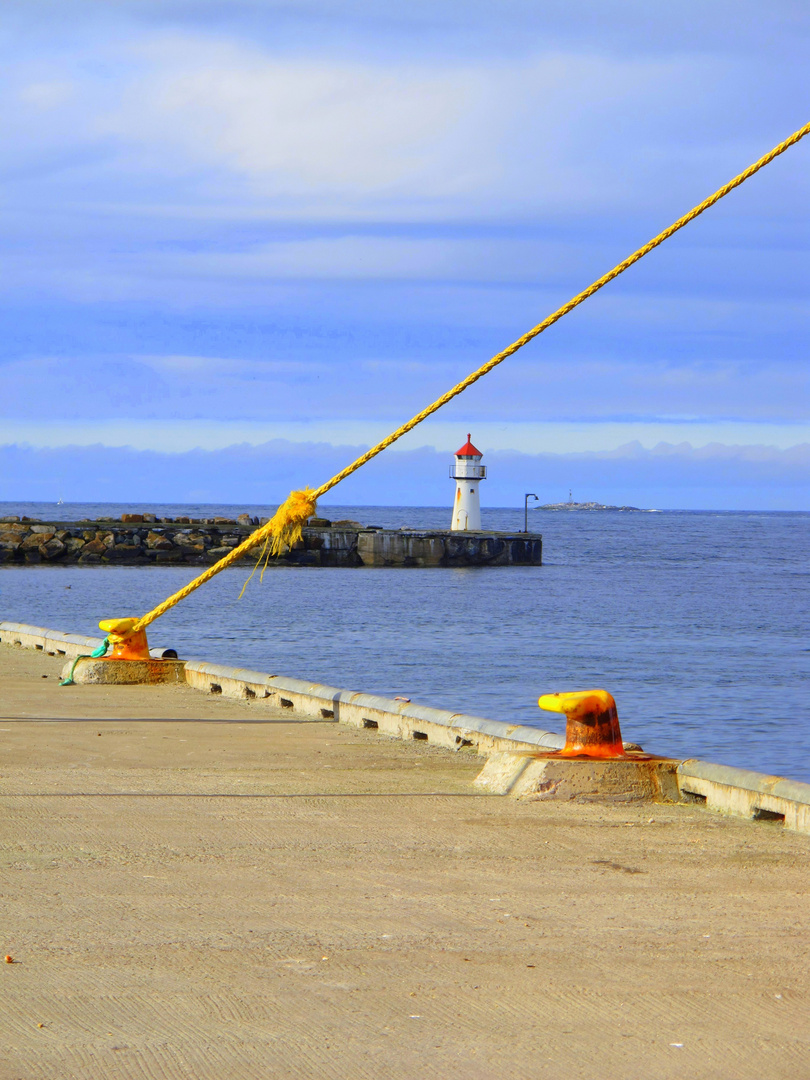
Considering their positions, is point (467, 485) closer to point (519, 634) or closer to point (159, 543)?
point (159, 543)

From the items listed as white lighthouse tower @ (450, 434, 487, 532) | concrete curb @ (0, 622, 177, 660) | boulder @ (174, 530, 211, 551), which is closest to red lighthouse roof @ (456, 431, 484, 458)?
white lighthouse tower @ (450, 434, 487, 532)

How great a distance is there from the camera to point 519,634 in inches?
1489

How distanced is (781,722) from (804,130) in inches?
614

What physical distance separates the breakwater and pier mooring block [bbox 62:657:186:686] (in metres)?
56.4

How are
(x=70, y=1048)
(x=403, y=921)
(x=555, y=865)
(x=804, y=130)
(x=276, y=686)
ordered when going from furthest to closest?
(x=276, y=686) → (x=804, y=130) → (x=555, y=865) → (x=403, y=921) → (x=70, y=1048)

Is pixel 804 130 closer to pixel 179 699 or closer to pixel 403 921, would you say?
pixel 403 921

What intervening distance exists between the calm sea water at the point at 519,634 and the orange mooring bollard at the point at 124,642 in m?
7.47

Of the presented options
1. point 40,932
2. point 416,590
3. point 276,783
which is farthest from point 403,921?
point 416,590

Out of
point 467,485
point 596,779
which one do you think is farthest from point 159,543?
point 596,779

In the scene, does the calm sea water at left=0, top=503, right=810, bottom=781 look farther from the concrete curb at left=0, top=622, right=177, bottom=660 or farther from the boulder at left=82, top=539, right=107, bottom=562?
the concrete curb at left=0, top=622, right=177, bottom=660

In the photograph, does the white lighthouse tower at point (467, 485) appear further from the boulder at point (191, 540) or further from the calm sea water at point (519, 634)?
the boulder at point (191, 540)

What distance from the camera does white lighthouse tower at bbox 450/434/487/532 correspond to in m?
72.1

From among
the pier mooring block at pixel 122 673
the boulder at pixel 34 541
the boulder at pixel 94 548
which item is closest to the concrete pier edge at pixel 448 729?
the pier mooring block at pixel 122 673

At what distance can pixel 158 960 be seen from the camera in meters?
4.53
